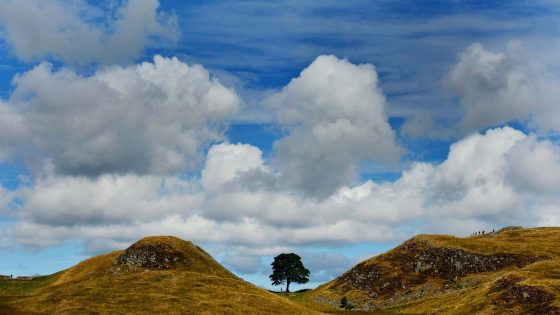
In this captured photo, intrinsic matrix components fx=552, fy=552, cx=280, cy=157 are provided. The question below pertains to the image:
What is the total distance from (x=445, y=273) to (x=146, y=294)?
79879 millimetres

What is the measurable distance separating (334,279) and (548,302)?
267ft

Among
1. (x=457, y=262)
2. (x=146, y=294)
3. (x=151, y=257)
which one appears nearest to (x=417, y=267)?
(x=457, y=262)

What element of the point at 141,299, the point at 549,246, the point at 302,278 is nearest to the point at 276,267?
the point at 302,278

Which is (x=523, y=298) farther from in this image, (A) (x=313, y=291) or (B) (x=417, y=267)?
(A) (x=313, y=291)

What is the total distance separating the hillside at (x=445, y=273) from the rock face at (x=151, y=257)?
3944 centimetres

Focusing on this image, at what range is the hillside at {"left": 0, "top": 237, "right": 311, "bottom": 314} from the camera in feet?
289

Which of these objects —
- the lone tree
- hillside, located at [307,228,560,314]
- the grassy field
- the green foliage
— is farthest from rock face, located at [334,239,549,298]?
the lone tree

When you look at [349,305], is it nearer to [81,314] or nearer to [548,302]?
[548,302]

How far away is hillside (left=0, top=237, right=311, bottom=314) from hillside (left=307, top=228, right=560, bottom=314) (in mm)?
32287

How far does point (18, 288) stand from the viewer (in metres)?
133

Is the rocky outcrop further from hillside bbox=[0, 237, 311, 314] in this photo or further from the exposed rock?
hillside bbox=[0, 237, 311, 314]

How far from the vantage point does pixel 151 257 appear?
140375 millimetres

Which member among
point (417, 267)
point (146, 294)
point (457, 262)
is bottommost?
point (146, 294)

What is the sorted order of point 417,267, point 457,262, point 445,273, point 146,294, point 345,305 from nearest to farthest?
point 146,294 → point 345,305 → point 445,273 → point 457,262 → point 417,267
